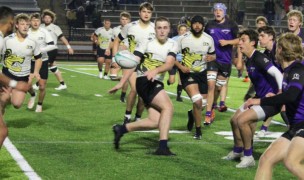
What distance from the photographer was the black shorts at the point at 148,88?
39.0ft

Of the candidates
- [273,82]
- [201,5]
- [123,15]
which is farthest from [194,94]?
[201,5]

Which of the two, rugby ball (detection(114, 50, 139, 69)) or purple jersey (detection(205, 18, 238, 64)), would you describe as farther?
purple jersey (detection(205, 18, 238, 64))

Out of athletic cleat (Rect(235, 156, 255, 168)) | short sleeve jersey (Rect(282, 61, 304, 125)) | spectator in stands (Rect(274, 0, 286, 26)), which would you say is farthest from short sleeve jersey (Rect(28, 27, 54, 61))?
spectator in stands (Rect(274, 0, 286, 26))

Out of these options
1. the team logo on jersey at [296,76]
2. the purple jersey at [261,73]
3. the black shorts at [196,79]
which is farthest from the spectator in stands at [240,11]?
the team logo on jersey at [296,76]

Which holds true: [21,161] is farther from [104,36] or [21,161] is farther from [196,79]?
[104,36]

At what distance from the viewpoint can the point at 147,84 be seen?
39.3 feet

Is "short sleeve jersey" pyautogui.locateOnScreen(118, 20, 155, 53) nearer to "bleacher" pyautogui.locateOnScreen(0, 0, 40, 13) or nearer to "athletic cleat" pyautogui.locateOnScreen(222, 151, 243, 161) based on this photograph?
"athletic cleat" pyautogui.locateOnScreen(222, 151, 243, 161)

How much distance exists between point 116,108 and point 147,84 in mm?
6546

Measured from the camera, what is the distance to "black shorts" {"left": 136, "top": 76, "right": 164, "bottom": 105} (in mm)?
11883

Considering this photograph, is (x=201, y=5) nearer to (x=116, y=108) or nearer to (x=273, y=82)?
(x=116, y=108)

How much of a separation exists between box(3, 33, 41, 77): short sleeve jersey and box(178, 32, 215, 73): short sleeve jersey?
2.87m

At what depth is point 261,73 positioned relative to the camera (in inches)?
436

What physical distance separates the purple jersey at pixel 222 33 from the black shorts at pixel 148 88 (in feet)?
16.7

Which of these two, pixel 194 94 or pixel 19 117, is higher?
pixel 194 94
